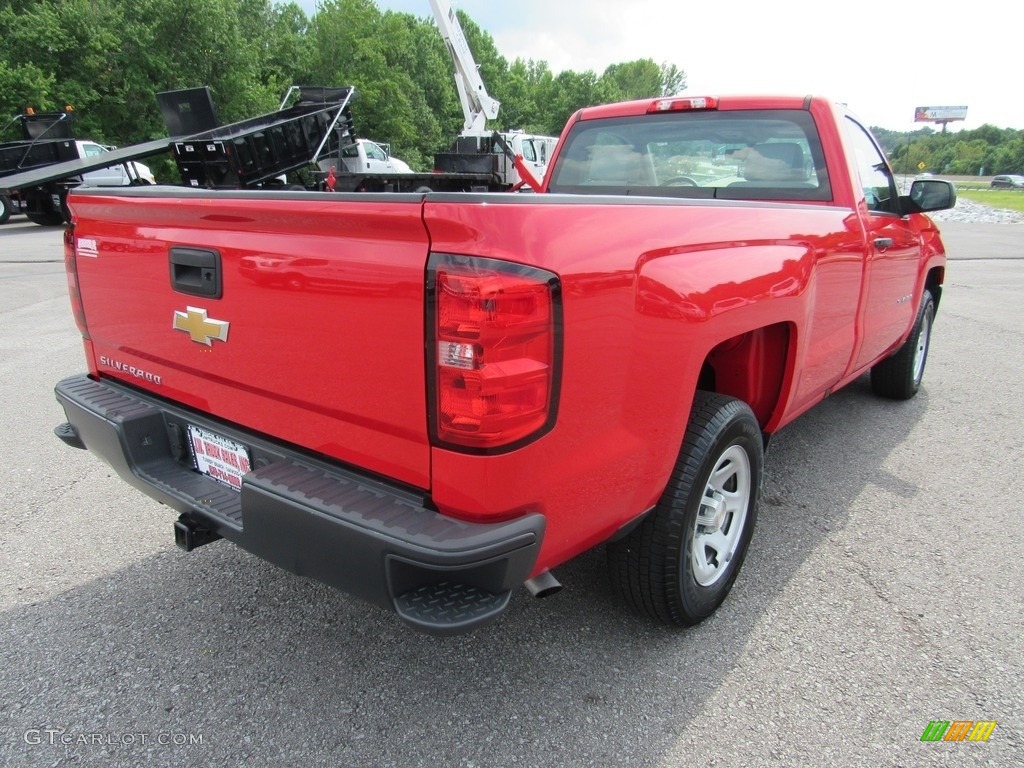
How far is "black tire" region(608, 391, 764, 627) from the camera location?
2.21 m

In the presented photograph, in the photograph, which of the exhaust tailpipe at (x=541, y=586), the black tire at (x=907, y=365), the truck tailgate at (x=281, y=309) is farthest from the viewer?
the black tire at (x=907, y=365)

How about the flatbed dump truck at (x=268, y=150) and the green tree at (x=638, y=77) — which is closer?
the flatbed dump truck at (x=268, y=150)

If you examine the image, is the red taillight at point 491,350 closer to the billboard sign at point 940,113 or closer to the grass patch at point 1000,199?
the grass patch at point 1000,199

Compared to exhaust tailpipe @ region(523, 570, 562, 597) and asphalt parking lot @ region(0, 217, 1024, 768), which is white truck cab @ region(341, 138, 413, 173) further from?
exhaust tailpipe @ region(523, 570, 562, 597)

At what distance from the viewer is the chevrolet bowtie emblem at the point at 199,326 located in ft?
6.75

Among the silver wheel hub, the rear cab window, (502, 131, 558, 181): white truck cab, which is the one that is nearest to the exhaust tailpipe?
the silver wheel hub

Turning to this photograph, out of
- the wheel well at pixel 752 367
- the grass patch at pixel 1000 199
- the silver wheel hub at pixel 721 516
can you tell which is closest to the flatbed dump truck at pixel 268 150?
the wheel well at pixel 752 367

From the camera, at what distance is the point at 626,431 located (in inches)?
75.2

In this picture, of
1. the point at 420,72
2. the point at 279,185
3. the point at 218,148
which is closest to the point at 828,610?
the point at 218,148

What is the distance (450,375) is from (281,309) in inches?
23.4

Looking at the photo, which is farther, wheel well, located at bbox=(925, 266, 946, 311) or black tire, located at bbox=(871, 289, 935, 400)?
wheel well, located at bbox=(925, 266, 946, 311)

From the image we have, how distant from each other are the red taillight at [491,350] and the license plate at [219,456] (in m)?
0.87

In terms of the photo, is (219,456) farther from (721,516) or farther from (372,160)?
(372,160)

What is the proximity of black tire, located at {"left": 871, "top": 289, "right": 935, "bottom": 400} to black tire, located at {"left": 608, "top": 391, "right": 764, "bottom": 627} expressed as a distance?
9.37 ft
